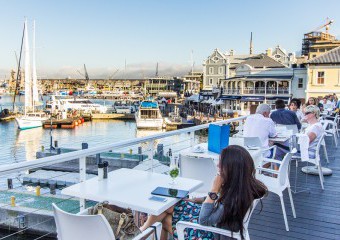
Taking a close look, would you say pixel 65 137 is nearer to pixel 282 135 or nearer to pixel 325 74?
pixel 325 74

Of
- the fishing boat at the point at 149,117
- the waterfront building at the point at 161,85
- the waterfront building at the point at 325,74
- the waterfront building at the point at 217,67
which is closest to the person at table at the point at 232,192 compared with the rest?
the waterfront building at the point at 325,74

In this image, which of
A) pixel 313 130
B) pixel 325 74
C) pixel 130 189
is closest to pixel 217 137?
pixel 130 189

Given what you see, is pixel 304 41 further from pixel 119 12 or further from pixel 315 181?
pixel 315 181

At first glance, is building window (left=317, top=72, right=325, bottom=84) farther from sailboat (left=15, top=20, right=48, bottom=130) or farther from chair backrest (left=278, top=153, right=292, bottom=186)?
sailboat (left=15, top=20, right=48, bottom=130)

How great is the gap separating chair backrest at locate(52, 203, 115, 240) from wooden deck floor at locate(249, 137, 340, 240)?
7.96 ft

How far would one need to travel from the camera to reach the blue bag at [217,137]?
16.2ft

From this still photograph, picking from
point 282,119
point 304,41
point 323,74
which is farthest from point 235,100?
point 304,41

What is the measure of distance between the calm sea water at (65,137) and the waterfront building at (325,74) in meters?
15.4

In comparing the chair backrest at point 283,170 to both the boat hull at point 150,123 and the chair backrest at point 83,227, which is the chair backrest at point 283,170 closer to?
the chair backrest at point 83,227

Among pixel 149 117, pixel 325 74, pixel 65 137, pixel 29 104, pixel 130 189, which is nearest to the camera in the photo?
pixel 130 189

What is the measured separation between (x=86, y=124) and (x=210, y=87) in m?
28.0

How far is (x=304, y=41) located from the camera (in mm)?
98625

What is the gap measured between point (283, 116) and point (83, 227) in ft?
21.0

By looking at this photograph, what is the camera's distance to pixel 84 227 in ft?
7.36
